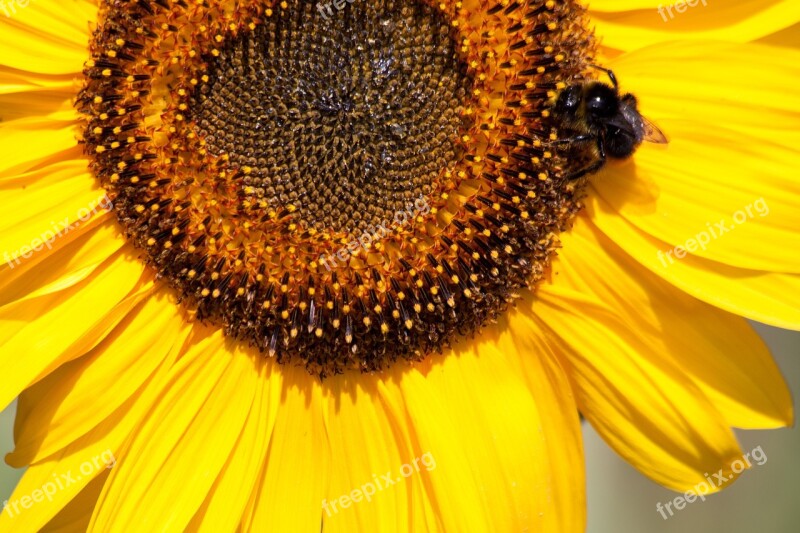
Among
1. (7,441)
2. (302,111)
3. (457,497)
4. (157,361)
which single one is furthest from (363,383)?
(7,441)

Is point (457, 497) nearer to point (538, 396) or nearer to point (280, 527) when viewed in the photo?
point (538, 396)

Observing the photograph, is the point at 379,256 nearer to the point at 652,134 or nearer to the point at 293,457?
the point at 293,457

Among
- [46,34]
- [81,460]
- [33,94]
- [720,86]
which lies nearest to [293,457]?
[81,460]

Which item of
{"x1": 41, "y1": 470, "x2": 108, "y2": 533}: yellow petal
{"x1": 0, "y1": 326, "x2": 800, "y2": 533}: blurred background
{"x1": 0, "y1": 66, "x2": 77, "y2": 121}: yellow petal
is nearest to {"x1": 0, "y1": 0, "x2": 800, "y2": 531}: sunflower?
{"x1": 0, "y1": 66, "x2": 77, "y2": 121}: yellow petal

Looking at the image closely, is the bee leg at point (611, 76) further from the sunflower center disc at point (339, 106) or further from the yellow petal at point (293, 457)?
the yellow petal at point (293, 457)

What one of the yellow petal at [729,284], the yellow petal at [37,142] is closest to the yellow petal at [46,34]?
the yellow petal at [37,142]

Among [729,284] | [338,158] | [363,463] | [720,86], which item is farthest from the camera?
[363,463]
